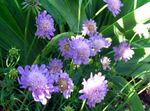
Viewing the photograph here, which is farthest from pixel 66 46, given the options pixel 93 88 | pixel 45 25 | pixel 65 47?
pixel 93 88

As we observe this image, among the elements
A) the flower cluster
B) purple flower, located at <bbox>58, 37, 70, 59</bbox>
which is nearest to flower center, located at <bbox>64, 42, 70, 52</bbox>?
purple flower, located at <bbox>58, 37, 70, 59</bbox>

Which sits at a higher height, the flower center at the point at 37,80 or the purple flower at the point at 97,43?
the purple flower at the point at 97,43

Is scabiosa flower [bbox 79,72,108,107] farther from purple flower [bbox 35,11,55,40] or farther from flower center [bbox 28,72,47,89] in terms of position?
purple flower [bbox 35,11,55,40]

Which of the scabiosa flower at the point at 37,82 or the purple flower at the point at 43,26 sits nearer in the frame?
the scabiosa flower at the point at 37,82

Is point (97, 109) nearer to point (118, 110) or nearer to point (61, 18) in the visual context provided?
point (118, 110)

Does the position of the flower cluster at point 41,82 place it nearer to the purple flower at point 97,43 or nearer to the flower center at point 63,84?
the flower center at point 63,84

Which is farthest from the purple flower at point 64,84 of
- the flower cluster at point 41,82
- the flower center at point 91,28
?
the flower center at point 91,28

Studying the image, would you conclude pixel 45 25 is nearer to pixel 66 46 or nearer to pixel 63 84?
pixel 66 46
